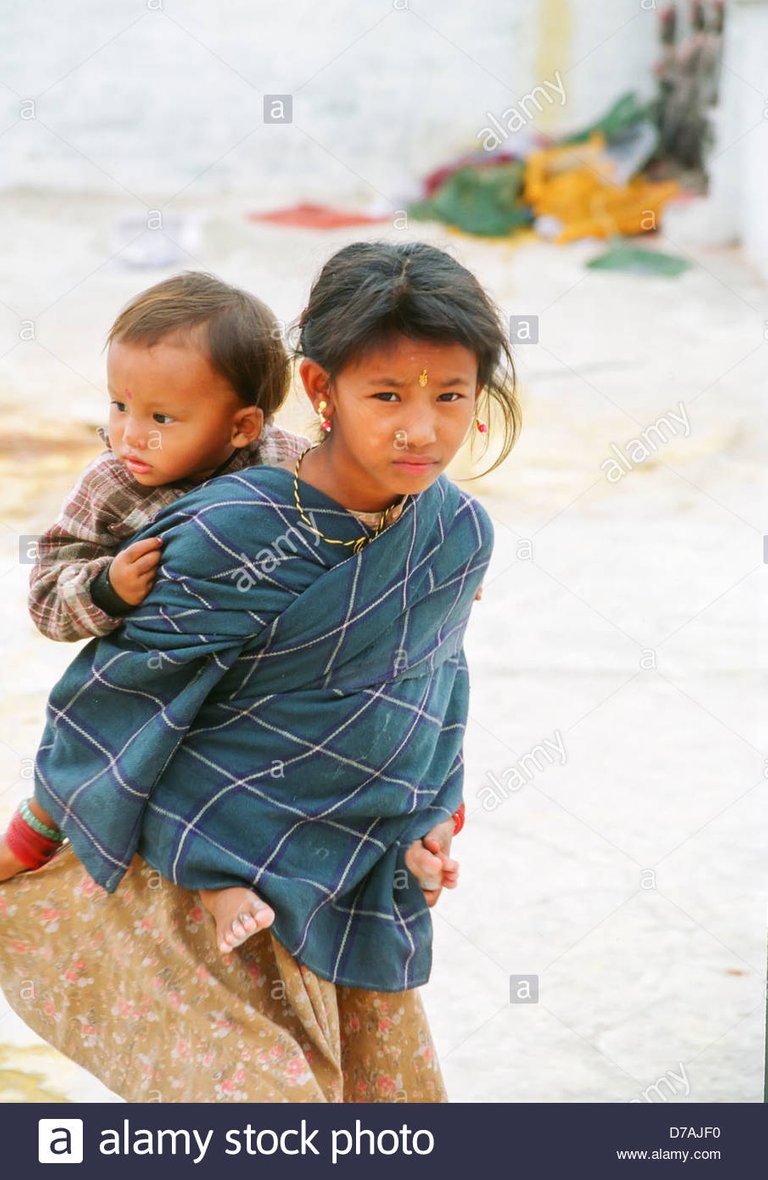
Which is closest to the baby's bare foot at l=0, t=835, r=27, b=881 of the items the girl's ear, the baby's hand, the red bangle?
the red bangle

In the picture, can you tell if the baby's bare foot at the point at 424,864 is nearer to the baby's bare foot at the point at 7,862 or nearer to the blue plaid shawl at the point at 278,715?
the blue plaid shawl at the point at 278,715

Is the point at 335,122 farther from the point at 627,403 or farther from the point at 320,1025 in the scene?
the point at 320,1025

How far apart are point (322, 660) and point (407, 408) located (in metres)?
0.31

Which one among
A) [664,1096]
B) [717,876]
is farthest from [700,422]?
[664,1096]

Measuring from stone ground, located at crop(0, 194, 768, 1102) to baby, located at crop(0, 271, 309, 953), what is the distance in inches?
5.8

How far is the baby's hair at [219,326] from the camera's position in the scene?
6.49 feet

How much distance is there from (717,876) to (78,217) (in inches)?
298

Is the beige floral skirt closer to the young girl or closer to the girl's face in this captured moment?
the young girl

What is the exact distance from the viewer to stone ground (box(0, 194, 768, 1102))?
3316 millimetres

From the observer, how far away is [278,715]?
199 centimetres

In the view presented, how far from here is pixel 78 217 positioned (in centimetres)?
1041

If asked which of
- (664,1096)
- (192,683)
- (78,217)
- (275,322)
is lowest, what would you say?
(664,1096)

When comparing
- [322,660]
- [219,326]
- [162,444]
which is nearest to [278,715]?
[322,660]

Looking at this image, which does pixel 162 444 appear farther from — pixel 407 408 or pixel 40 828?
pixel 40 828
